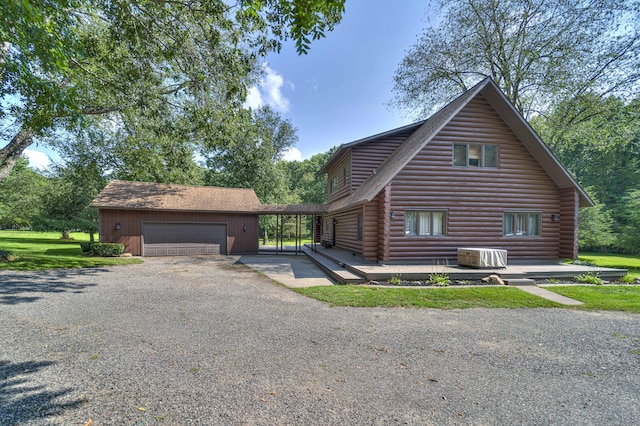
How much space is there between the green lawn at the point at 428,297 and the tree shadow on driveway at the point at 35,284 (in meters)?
6.62

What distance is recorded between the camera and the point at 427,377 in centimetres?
336

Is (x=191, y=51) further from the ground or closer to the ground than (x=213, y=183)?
further from the ground

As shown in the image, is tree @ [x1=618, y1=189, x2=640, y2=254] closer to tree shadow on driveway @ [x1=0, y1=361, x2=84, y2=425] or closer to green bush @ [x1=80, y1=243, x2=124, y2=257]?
tree shadow on driveway @ [x1=0, y1=361, x2=84, y2=425]

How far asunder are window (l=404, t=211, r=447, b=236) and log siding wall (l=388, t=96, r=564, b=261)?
258 mm

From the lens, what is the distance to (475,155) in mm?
11898

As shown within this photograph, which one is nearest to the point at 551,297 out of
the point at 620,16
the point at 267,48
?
the point at 267,48

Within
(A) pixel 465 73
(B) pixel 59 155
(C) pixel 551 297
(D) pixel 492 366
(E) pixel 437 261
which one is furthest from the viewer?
(B) pixel 59 155

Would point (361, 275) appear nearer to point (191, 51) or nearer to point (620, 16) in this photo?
point (191, 51)

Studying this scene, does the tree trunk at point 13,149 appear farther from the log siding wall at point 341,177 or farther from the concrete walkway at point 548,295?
the concrete walkway at point 548,295

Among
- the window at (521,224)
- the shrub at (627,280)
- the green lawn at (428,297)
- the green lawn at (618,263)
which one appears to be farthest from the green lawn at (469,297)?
the green lawn at (618,263)

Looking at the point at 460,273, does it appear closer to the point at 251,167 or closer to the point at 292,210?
the point at 292,210

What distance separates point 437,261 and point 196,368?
9.88 m

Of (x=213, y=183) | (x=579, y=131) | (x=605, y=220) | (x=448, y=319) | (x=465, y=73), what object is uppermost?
(x=465, y=73)

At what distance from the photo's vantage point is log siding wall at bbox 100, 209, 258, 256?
16.7 m
